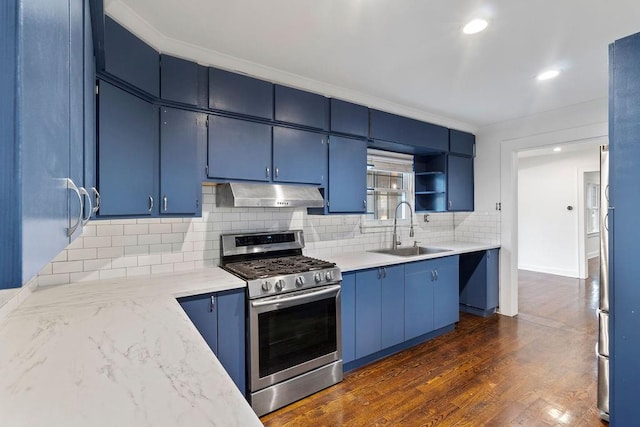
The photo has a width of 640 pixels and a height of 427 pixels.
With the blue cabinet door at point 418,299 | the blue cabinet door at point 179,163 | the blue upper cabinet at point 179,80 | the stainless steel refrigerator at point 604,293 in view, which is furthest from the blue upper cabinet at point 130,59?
the stainless steel refrigerator at point 604,293

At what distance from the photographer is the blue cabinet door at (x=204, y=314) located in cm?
196

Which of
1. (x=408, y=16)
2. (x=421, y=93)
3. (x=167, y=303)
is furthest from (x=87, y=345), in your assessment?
(x=421, y=93)

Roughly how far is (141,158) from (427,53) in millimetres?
2087

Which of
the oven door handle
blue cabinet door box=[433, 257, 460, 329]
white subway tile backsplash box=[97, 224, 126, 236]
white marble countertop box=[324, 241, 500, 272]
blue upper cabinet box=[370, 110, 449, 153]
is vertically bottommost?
blue cabinet door box=[433, 257, 460, 329]

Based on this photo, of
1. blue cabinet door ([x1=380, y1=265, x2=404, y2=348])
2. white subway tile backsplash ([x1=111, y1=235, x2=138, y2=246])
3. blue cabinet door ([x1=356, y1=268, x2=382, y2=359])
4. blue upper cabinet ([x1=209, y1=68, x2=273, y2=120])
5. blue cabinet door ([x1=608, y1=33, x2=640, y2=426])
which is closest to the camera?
blue cabinet door ([x1=608, y1=33, x2=640, y2=426])

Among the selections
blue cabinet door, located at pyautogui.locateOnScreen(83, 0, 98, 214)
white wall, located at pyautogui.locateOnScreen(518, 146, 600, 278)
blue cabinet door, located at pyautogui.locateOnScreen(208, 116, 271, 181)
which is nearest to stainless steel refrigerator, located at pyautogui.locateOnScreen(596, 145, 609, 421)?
blue cabinet door, located at pyautogui.locateOnScreen(208, 116, 271, 181)

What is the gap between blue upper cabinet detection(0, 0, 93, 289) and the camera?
0.41 m

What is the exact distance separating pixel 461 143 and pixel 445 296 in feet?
6.51

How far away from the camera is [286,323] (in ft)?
7.48

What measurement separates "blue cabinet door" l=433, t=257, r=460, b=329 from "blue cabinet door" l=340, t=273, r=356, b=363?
3.62 ft

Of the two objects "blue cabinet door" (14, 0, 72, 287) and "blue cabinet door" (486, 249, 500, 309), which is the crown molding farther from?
"blue cabinet door" (486, 249, 500, 309)

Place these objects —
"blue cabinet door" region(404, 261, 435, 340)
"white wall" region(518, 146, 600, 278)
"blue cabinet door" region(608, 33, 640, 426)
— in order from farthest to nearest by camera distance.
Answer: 1. "white wall" region(518, 146, 600, 278)
2. "blue cabinet door" region(404, 261, 435, 340)
3. "blue cabinet door" region(608, 33, 640, 426)

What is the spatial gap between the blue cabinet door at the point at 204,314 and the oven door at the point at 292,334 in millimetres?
226

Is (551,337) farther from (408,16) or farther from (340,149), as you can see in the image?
(408,16)
